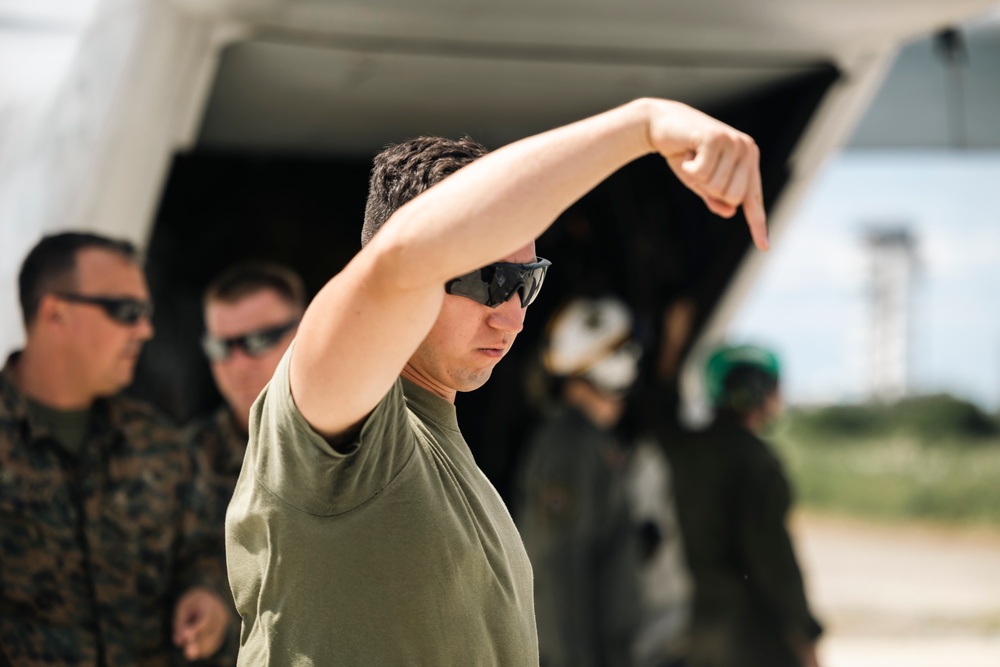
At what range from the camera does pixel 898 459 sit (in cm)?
2138

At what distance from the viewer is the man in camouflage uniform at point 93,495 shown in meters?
2.78

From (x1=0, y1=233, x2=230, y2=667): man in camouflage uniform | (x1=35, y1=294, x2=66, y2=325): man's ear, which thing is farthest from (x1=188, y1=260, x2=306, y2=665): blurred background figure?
(x1=35, y1=294, x2=66, y2=325): man's ear

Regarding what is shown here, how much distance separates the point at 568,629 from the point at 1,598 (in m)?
2.55

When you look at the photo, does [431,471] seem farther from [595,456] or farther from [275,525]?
[595,456]

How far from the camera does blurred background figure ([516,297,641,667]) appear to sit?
4902 millimetres

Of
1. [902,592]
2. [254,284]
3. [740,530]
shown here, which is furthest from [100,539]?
[902,592]

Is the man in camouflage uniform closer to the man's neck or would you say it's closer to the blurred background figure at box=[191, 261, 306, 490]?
the man's neck

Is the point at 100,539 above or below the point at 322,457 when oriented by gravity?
below

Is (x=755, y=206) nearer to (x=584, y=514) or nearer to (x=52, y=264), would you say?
(x=52, y=264)

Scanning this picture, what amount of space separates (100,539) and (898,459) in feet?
66.2

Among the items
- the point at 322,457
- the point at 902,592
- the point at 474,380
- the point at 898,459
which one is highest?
the point at 898,459

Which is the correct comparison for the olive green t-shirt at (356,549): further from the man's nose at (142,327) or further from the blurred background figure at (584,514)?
the blurred background figure at (584,514)

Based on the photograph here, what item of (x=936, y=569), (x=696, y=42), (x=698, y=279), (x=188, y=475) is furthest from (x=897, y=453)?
(x=188, y=475)

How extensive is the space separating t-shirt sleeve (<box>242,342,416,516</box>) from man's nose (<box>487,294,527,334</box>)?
6.9 inches
